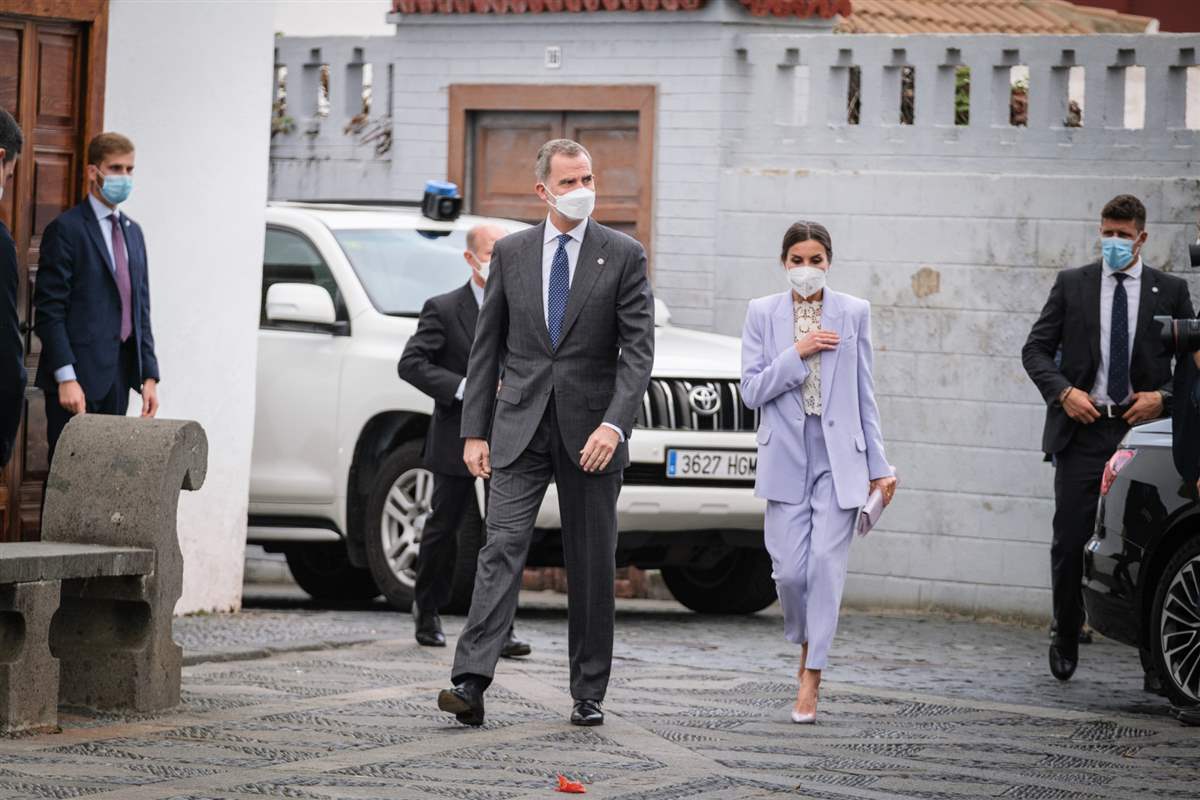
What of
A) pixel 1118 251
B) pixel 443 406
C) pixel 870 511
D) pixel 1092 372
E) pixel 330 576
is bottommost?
pixel 330 576

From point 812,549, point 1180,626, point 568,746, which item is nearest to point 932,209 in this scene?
point 1180,626

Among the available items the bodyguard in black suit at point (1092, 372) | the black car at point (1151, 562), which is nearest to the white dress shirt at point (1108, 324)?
the bodyguard in black suit at point (1092, 372)

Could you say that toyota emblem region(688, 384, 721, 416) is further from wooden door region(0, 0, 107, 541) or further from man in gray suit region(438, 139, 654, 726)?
man in gray suit region(438, 139, 654, 726)

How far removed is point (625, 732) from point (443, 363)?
3.03 meters

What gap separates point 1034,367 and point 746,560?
2.82m

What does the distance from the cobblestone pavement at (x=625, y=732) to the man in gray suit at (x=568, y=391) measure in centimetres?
45

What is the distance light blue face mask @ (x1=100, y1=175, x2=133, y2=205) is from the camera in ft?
33.4

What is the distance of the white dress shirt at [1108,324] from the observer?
1098cm

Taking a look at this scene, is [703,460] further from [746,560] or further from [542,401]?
[542,401]

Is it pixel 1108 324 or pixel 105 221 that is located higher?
pixel 105 221

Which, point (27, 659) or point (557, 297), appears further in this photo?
point (557, 297)

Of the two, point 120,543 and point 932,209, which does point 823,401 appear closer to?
point 120,543

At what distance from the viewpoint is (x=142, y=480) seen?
338 inches

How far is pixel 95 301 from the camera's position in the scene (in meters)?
10.2
